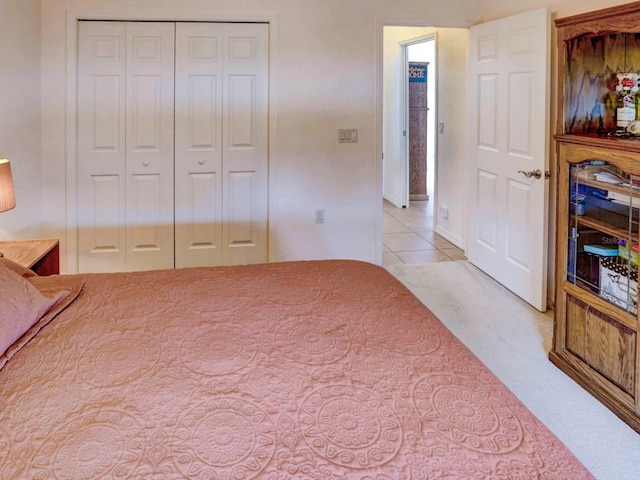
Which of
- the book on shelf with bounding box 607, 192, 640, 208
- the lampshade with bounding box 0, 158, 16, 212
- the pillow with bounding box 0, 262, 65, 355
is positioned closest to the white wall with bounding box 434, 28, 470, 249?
the book on shelf with bounding box 607, 192, 640, 208

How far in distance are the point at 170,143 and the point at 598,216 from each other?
284 centimetres

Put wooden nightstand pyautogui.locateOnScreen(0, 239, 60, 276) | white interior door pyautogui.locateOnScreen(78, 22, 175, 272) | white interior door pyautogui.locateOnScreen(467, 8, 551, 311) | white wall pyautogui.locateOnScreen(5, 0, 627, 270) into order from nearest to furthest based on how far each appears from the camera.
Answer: wooden nightstand pyautogui.locateOnScreen(0, 239, 60, 276)
white interior door pyautogui.locateOnScreen(467, 8, 551, 311)
white wall pyautogui.locateOnScreen(5, 0, 627, 270)
white interior door pyautogui.locateOnScreen(78, 22, 175, 272)

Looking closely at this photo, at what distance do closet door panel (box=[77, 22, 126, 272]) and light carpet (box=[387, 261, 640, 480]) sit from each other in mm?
2176

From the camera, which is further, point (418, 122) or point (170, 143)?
point (418, 122)

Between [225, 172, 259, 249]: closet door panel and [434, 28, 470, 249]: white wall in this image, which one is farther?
[434, 28, 470, 249]: white wall

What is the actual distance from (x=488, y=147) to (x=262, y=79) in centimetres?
172

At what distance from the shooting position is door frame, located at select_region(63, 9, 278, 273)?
3.69 meters

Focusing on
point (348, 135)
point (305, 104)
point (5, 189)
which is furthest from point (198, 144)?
point (5, 189)

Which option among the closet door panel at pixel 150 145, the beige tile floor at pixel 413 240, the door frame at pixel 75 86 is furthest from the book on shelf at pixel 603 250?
the closet door panel at pixel 150 145

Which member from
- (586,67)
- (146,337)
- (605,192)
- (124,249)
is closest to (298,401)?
(146,337)

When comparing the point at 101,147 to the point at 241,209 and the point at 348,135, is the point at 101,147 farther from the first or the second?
the point at 348,135

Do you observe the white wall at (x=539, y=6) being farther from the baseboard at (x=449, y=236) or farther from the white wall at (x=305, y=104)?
the baseboard at (x=449, y=236)

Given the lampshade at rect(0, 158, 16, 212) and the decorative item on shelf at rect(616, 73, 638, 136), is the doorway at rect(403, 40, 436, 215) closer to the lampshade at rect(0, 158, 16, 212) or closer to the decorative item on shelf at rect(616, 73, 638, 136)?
the decorative item on shelf at rect(616, 73, 638, 136)

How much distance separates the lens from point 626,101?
2.45m
